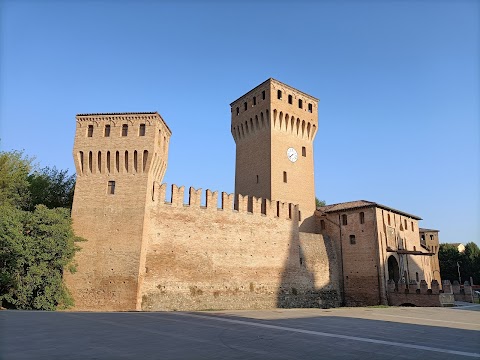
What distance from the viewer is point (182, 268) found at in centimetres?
1838

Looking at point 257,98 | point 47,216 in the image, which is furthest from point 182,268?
point 257,98

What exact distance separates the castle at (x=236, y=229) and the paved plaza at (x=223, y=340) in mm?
6082

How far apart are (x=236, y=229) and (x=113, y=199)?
7.69 m

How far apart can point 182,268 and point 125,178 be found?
5.90 meters

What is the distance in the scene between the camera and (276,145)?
27516 millimetres

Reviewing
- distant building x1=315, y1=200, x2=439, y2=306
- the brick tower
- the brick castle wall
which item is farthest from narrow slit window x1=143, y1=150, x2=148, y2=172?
distant building x1=315, y1=200, x2=439, y2=306

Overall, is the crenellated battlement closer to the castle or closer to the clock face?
the castle

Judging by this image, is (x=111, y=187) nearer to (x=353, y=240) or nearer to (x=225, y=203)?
(x=225, y=203)

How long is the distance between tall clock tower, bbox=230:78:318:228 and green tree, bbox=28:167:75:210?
13476 mm

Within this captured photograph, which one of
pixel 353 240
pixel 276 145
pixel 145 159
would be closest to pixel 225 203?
pixel 145 159

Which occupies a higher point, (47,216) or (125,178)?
(125,178)

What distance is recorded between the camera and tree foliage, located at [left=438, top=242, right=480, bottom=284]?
164 feet

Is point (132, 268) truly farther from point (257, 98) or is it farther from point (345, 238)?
point (257, 98)

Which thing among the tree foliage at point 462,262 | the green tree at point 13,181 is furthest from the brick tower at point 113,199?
the tree foliage at point 462,262
